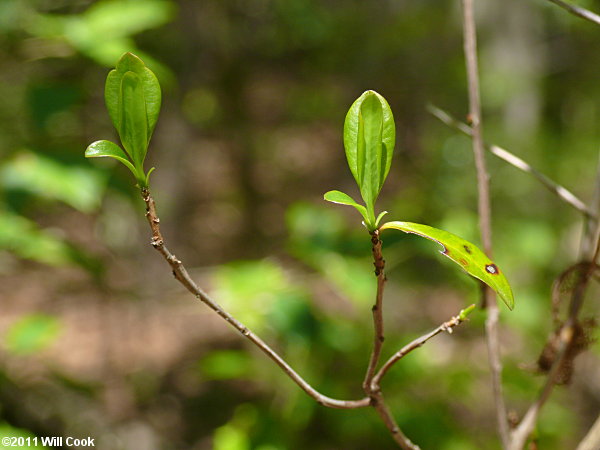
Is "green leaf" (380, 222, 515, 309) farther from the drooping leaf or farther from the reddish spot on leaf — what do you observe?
the drooping leaf

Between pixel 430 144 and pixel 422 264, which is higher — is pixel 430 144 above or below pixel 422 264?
above

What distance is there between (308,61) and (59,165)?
6.66 m

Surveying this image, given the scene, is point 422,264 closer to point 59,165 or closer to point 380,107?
point 59,165

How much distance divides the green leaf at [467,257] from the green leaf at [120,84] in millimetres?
200

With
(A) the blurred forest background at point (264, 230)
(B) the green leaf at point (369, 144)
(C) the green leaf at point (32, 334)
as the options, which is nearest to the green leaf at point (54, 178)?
(A) the blurred forest background at point (264, 230)

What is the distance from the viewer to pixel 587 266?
0.61 metres

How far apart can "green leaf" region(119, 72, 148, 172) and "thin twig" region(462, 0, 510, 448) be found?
0.39 meters

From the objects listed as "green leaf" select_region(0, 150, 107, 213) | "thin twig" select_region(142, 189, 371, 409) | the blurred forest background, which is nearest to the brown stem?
"thin twig" select_region(142, 189, 371, 409)

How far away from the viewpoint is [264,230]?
4844 mm

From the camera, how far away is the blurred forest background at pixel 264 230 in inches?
50.1

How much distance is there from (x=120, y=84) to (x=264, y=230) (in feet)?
14.5

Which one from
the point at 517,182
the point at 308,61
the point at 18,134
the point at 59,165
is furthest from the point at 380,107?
the point at 308,61

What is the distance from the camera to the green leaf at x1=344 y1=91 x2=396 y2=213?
1.40ft

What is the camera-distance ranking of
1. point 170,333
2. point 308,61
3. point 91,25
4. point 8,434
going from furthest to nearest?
point 308,61 < point 170,333 < point 91,25 < point 8,434
